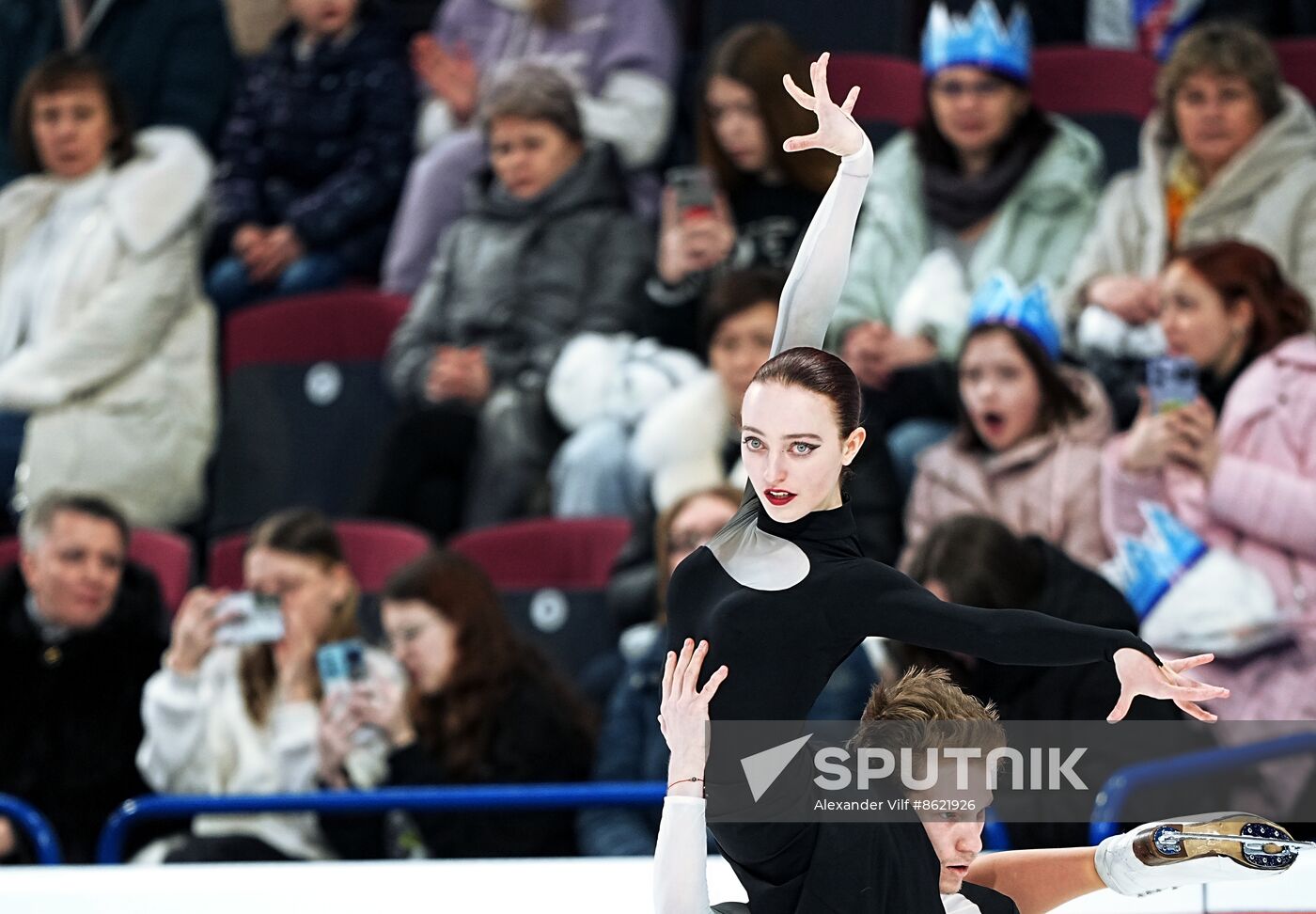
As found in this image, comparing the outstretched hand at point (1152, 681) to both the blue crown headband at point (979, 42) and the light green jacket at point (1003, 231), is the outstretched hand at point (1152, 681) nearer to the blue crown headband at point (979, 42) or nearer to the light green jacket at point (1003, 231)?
the light green jacket at point (1003, 231)

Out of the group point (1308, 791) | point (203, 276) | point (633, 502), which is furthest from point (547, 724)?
point (203, 276)

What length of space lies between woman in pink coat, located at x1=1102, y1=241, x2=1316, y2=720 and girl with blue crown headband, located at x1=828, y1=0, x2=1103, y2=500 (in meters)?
0.61

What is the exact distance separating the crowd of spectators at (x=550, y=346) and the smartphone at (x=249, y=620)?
31 millimetres

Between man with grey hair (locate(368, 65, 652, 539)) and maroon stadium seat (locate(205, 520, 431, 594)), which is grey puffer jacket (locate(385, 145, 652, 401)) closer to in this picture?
man with grey hair (locate(368, 65, 652, 539))

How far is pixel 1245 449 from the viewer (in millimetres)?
4125

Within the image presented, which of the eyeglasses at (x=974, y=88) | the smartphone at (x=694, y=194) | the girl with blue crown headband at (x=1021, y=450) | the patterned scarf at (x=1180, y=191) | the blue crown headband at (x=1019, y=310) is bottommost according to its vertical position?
the girl with blue crown headband at (x=1021, y=450)

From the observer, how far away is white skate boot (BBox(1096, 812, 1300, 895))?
88.9 inches

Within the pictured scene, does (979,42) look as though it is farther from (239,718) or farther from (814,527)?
(814,527)

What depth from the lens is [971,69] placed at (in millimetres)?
4961

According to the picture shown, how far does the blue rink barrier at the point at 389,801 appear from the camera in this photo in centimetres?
354

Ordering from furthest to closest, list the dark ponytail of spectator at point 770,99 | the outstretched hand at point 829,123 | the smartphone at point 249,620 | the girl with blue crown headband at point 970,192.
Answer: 1. the dark ponytail of spectator at point 770,99
2. the girl with blue crown headband at point 970,192
3. the smartphone at point 249,620
4. the outstretched hand at point 829,123

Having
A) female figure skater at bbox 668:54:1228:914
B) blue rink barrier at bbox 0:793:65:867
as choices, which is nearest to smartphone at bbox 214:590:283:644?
blue rink barrier at bbox 0:793:65:867

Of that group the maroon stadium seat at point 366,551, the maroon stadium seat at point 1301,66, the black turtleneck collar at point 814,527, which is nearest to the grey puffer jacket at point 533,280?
the maroon stadium seat at point 366,551

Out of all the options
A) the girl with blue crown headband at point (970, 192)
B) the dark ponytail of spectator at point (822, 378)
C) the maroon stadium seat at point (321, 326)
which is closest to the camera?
the dark ponytail of spectator at point (822, 378)
